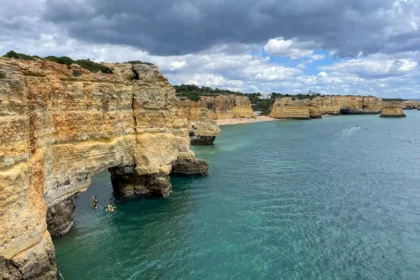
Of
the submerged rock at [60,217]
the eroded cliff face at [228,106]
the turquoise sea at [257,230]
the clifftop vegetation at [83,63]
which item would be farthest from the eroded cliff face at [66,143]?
the eroded cliff face at [228,106]

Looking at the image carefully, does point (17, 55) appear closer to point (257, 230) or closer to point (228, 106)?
point (257, 230)

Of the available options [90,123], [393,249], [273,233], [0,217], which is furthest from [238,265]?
[90,123]

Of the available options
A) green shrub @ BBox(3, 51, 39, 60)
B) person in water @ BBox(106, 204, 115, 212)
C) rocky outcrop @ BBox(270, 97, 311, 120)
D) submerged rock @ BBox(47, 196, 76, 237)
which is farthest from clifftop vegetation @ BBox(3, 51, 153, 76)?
rocky outcrop @ BBox(270, 97, 311, 120)

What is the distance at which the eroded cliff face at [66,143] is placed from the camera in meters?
13.0

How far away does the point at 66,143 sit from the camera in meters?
19.7

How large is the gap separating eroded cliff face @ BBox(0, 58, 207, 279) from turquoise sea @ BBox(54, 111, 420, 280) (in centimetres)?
258

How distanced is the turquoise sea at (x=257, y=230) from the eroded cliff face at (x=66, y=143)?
2.58 m

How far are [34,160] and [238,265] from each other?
11683 millimetres

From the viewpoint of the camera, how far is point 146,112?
87.4 feet

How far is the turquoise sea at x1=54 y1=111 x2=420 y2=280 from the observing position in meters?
17.0

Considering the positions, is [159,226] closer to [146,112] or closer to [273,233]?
[273,233]

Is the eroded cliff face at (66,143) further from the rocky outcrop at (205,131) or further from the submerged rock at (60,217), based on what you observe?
the rocky outcrop at (205,131)

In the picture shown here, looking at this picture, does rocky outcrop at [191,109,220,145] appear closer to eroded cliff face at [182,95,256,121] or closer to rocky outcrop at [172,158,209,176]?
rocky outcrop at [172,158,209,176]

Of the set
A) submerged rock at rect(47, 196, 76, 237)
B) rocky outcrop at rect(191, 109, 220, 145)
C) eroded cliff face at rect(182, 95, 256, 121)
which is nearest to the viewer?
submerged rock at rect(47, 196, 76, 237)
